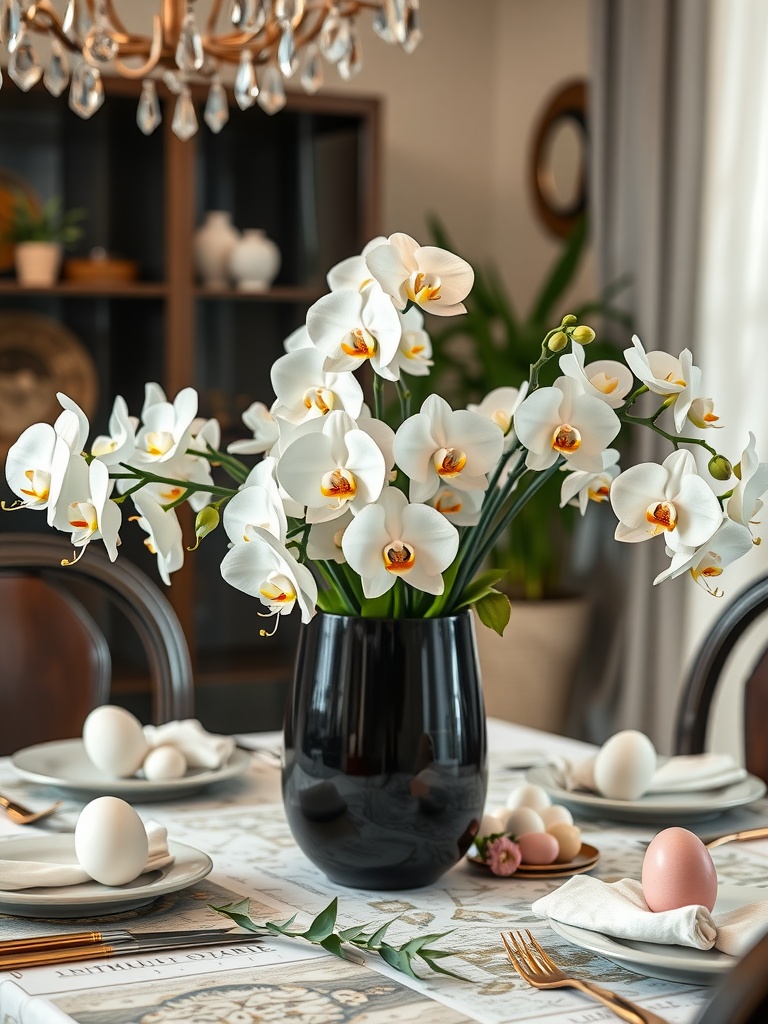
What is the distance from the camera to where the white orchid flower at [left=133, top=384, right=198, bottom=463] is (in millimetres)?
1202

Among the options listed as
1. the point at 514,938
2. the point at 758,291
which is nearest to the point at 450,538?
the point at 514,938

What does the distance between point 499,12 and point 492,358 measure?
136 centimetres

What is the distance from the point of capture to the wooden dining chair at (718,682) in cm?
177

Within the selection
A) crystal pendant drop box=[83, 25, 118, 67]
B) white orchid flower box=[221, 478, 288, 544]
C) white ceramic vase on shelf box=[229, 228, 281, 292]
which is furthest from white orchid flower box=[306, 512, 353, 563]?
white ceramic vase on shelf box=[229, 228, 281, 292]

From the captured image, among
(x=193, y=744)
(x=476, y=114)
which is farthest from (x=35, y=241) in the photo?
(x=193, y=744)

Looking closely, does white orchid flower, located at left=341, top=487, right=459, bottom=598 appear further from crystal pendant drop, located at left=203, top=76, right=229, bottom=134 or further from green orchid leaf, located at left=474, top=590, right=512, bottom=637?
crystal pendant drop, located at left=203, top=76, right=229, bottom=134

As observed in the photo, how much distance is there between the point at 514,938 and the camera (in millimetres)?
1056

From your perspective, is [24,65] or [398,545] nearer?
[398,545]

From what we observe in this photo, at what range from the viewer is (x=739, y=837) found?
1364 millimetres

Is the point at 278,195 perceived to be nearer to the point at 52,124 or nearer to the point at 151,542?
the point at 52,124

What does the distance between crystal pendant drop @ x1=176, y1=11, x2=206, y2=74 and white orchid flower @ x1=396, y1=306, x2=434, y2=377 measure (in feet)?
2.26

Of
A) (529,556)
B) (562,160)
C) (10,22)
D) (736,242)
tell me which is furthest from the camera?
(562,160)

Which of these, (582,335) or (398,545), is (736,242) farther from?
(398,545)

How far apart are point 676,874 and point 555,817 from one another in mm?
287
